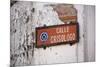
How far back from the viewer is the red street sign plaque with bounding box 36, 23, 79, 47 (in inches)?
41.9

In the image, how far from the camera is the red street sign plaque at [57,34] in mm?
1065

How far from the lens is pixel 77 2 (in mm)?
1117

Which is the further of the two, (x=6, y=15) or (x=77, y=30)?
(x=77, y=30)

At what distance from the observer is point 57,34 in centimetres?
110

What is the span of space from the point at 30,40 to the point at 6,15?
20 cm

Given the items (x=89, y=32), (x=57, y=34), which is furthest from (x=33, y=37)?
(x=89, y=32)

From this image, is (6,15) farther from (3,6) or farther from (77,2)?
(77,2)

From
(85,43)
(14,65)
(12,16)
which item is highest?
(12,16)

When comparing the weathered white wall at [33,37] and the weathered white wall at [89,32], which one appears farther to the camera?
the weathered white wall at [89,32]

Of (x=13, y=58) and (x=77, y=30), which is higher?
(x=77, y=30)

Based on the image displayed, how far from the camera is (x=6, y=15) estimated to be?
990 mm

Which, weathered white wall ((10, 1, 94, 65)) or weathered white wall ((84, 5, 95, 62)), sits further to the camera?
weathered white wall ((84, 5, 95, 62))

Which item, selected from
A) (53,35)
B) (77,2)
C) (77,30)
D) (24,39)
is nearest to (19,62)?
(24,39)
